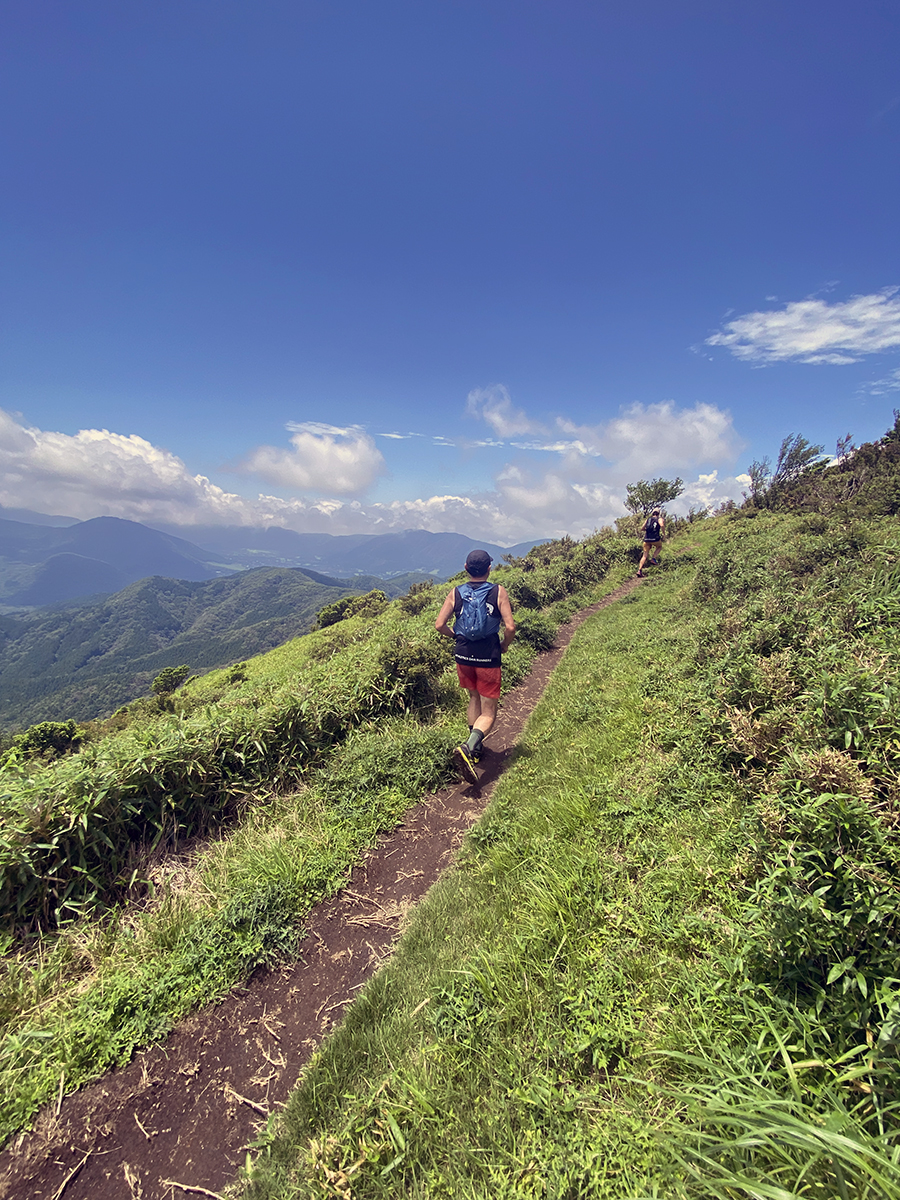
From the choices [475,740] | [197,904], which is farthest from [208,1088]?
[475,740]

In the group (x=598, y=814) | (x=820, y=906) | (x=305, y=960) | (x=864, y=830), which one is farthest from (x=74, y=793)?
Result: (x=864, y=830)

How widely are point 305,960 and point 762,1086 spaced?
351cm

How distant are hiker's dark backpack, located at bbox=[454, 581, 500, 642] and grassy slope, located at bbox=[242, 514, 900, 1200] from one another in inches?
92.7

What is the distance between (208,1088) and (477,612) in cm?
500

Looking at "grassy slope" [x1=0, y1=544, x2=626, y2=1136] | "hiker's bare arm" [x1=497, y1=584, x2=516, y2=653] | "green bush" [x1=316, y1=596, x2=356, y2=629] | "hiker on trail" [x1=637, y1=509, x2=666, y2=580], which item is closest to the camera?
"grassy slope" [x1=0, y1=544, x2=626, y2=1136]

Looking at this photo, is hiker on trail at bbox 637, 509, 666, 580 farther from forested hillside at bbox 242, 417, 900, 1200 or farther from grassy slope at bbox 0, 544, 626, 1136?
grassy slope at bbox 0, 544, 626, 1136

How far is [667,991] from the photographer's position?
8.84ft

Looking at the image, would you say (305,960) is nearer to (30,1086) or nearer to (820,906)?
(30,1086)

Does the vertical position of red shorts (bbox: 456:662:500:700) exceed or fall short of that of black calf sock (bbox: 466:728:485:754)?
it exceeds it

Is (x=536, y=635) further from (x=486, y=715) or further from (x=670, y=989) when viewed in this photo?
(x=670, y=989)

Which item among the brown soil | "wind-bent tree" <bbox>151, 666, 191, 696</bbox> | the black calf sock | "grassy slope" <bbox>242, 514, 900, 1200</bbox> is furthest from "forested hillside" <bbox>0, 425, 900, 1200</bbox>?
"wind-bent tree" <bbox>151, 666, 191, 696</bbox>

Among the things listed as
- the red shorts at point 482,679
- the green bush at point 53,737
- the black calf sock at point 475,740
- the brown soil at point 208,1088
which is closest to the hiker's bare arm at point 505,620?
the red shorts at point 482,679

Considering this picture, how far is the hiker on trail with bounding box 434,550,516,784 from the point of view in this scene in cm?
614

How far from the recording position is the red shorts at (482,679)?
6340 millimetres
